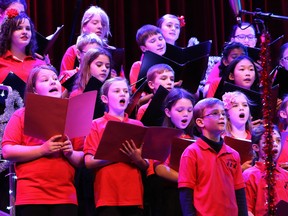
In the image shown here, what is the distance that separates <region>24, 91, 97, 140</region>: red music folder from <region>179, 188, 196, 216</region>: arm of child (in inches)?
21.9

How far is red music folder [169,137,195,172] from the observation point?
10.4ft

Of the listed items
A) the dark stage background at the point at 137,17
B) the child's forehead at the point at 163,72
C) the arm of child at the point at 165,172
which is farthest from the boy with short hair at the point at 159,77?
the dark stage background at the point at 137,17

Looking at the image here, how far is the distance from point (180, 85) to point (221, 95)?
267 mm

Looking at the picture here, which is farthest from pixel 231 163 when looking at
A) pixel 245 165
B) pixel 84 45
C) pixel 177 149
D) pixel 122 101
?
pixel 84 45

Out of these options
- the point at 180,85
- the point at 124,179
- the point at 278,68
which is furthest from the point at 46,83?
the point at 278,68

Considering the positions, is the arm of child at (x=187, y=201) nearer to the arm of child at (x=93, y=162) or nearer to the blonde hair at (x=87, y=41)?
the arm of child at (x=93, y=162)

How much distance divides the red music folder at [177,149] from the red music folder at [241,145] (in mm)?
279

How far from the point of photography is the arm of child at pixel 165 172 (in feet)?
10.6

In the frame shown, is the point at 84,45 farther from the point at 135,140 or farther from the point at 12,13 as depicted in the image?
the point at 135,140

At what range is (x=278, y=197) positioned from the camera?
3432 millimetres

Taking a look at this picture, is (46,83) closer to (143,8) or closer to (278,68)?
(278,68)

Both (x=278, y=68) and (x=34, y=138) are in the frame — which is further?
(x=278, y=68)

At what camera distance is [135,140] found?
10.2ft

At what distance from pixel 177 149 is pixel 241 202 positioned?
0.42 metres
